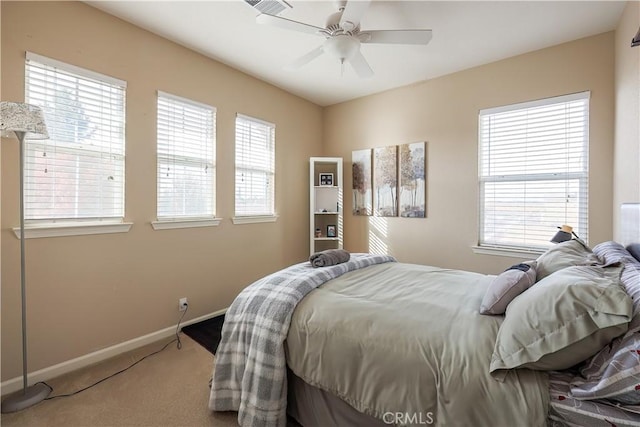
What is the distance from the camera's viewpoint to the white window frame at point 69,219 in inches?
79.7

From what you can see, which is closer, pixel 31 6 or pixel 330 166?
pixel 31 6

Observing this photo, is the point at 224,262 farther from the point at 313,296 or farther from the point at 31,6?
the point at 31,6

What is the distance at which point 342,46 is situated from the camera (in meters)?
2.06

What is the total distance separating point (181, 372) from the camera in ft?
7.23

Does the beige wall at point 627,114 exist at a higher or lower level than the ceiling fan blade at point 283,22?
lower

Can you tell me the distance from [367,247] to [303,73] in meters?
2.44

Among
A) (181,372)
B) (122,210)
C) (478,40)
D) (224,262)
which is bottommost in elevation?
(181,372)

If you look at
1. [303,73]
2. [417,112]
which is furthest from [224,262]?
[417,112]

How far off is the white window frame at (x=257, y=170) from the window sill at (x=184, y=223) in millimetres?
267

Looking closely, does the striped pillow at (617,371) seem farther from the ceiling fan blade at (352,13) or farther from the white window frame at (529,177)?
the white window frame at (529,177)

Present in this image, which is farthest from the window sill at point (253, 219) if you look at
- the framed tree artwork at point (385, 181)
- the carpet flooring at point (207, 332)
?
the framed tree artwork at point (385, 181)

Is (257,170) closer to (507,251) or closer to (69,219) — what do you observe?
(69,219)

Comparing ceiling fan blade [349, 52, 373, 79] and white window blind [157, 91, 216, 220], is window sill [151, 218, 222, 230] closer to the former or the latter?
white window blind [157, 91, 216, 220]

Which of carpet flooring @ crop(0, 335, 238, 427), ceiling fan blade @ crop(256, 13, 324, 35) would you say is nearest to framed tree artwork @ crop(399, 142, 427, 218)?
ceiling fan blade @ crop(256, 13, 324, 35)
